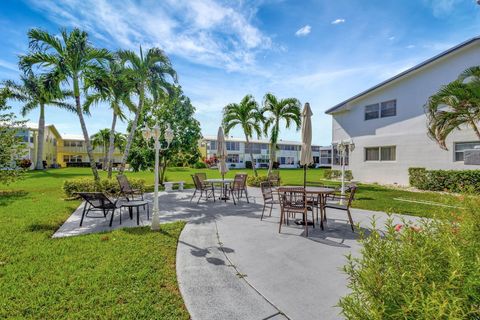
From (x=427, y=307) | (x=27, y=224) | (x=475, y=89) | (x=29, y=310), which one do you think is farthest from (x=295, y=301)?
(x=475, y=89)

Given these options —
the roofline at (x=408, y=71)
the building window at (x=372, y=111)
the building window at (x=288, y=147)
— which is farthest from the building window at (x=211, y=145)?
the building window at (x=372, y=111)

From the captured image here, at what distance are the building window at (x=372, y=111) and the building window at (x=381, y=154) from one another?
239 centimetres

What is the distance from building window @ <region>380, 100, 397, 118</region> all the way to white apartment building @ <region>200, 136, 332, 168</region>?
110ft

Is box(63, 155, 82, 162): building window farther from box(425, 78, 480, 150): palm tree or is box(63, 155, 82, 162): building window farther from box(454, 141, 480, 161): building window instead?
box(454, 141, 480, 161): building window

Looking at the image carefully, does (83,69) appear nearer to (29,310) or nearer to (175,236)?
(175,236)

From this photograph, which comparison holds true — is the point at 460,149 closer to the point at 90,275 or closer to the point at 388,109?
the point at 388,109

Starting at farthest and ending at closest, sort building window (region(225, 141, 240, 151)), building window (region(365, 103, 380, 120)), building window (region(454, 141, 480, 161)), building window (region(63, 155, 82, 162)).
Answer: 1. building window (region(63, 155, 82, 162))
2. building window (region(225, 141, 240, 151))
3. building window (region(365, 103, 380, 120))
4. building window (region(454, 141, 480, 161))

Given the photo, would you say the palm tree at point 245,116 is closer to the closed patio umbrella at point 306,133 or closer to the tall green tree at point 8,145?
the closed patio umbrella at point 306,133

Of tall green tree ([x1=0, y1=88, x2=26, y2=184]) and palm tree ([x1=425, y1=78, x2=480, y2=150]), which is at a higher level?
palm tree ([x1=425, y1=78, x2=480, y2=150])

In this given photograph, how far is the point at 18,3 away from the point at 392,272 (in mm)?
12493

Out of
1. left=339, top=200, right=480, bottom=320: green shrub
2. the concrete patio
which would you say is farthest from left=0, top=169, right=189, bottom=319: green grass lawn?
left=339, top=200, right=480, bottom=320: green shrub

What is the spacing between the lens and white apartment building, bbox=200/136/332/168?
172 ft

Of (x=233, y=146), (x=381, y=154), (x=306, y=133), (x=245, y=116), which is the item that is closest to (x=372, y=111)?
(x=381, y=154)

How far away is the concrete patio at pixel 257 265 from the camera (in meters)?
3.26
